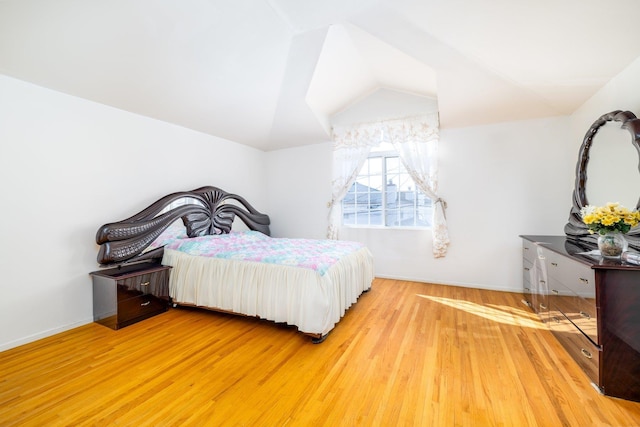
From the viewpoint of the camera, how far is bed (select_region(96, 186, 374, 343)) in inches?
95.4

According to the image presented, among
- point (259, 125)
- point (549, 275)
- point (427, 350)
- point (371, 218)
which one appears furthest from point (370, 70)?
point (427, 350)

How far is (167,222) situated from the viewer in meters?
3.34

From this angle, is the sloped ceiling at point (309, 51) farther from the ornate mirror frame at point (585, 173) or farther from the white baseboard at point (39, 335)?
the white baseboard at point (39, 335)

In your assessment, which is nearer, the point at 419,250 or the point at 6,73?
the point at 6,73

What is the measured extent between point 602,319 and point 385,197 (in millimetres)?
3018

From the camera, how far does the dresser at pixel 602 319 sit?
1.59 m

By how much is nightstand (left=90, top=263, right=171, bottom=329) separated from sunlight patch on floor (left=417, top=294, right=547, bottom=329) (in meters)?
3.34

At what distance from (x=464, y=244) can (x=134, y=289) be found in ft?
13.9

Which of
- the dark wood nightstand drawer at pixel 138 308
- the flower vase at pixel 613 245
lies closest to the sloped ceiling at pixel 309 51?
Answer: the flower vase at pixel 613 245

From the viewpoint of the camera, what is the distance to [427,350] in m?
2.18

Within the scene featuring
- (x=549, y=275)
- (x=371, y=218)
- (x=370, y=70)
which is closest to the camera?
(x=549, y=275)

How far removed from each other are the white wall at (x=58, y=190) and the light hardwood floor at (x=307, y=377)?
0.34 m

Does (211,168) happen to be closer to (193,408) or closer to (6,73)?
(6,73)

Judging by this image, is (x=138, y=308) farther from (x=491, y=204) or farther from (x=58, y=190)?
(x=491, y=204)
